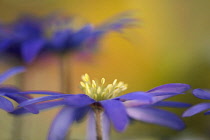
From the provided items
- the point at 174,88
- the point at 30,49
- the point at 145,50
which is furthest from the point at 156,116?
the point at 145,50

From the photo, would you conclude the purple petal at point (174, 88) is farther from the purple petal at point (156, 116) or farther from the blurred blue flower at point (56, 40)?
the blurred blue flower at point (56, 40)

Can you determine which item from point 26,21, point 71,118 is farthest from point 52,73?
point 71,118

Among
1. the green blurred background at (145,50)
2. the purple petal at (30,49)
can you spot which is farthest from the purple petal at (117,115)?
the green blurred background at (145,50)

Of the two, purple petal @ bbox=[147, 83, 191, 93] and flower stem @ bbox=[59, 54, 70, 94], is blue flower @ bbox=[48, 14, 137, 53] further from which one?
purple petal @ bbox=[147, 83, 191, 93]

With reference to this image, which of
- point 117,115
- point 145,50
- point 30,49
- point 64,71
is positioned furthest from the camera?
point 145,50

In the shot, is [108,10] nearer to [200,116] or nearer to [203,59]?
[203,59]

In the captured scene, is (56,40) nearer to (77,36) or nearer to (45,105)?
(77,36)
